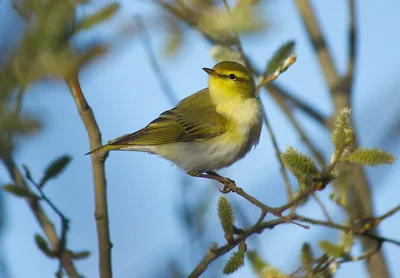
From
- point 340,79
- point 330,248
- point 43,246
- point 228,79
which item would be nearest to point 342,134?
point 330,248

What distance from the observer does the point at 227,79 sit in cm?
414

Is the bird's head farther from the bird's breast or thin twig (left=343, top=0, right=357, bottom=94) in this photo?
thin twig (left=343, top=0, right=357, bottom=94)

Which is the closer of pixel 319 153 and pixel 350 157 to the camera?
pixel 350 157

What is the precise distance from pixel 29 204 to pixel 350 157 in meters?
1.33

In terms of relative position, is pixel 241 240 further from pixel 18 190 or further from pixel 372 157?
pixel 18 190

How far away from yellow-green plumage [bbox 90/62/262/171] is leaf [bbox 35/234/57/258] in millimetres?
1287

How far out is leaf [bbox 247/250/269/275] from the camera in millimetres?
2359

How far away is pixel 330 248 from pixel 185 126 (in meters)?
2.04

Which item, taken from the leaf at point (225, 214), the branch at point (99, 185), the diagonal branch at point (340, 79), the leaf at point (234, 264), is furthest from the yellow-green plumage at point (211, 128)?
the leaf at point (234, 264)

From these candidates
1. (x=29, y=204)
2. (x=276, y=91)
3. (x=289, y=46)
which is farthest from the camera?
(x=276, y=91)

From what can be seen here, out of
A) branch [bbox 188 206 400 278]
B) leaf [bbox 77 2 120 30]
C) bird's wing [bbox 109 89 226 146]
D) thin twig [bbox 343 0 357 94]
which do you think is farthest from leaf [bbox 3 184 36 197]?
thin twig [bbox 343 0 357 94]

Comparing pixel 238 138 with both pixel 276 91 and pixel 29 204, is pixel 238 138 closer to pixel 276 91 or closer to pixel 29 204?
pixel 276 91

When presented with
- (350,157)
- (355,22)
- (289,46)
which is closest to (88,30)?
(350,157)

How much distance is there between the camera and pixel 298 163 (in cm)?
195
